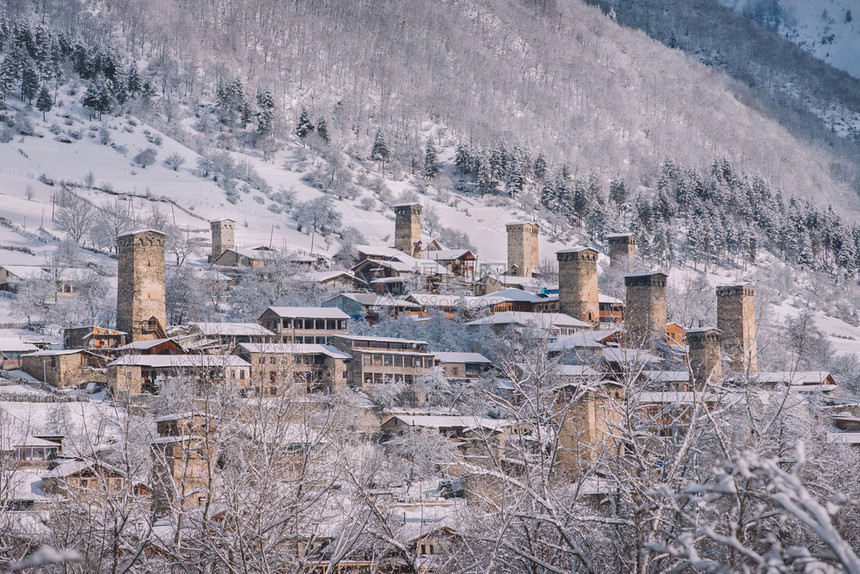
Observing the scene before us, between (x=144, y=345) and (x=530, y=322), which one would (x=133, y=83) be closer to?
(x=144, y=345)

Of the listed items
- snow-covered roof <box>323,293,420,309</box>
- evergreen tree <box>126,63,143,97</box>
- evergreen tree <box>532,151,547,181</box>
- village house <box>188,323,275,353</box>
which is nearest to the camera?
village house <box>188,323,275,353</box>

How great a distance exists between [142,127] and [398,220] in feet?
122

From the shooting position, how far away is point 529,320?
46250 mm

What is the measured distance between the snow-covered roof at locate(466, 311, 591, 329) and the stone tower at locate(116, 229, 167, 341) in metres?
17.7

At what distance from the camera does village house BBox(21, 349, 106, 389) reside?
3850cm

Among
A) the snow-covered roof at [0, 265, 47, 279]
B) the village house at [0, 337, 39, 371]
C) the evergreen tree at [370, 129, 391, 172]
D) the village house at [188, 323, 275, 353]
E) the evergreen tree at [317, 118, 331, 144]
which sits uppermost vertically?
the evergreen tree at [317, 118, 331, 144]

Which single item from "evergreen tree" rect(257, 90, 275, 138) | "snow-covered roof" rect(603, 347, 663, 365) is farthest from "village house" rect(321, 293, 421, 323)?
"evergreen tree" rect(257, 90, 275, 138)

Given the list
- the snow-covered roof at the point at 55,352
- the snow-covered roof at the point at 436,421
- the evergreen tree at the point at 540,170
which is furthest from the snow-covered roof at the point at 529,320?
the evergreen tree at the point at 540,170

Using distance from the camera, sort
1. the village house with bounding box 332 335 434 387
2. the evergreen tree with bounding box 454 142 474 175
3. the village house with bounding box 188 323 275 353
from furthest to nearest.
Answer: the evergreen tree with bounding box 454 142 474 175 → the village house with bounding box 332 335 434 387 → the village house with bounding box 188 323 275 353

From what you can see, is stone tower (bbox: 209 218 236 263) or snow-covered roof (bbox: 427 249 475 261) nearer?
stone tower (bbox: 209 218 236 263)

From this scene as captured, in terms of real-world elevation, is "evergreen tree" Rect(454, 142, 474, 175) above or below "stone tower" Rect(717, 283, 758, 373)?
above

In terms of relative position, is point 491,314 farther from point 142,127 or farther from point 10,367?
point 142,127

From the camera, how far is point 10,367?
40.2m

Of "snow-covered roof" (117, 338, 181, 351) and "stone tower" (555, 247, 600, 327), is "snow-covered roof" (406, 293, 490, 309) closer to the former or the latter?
"stone tower" (555, 247, 600, 327)
